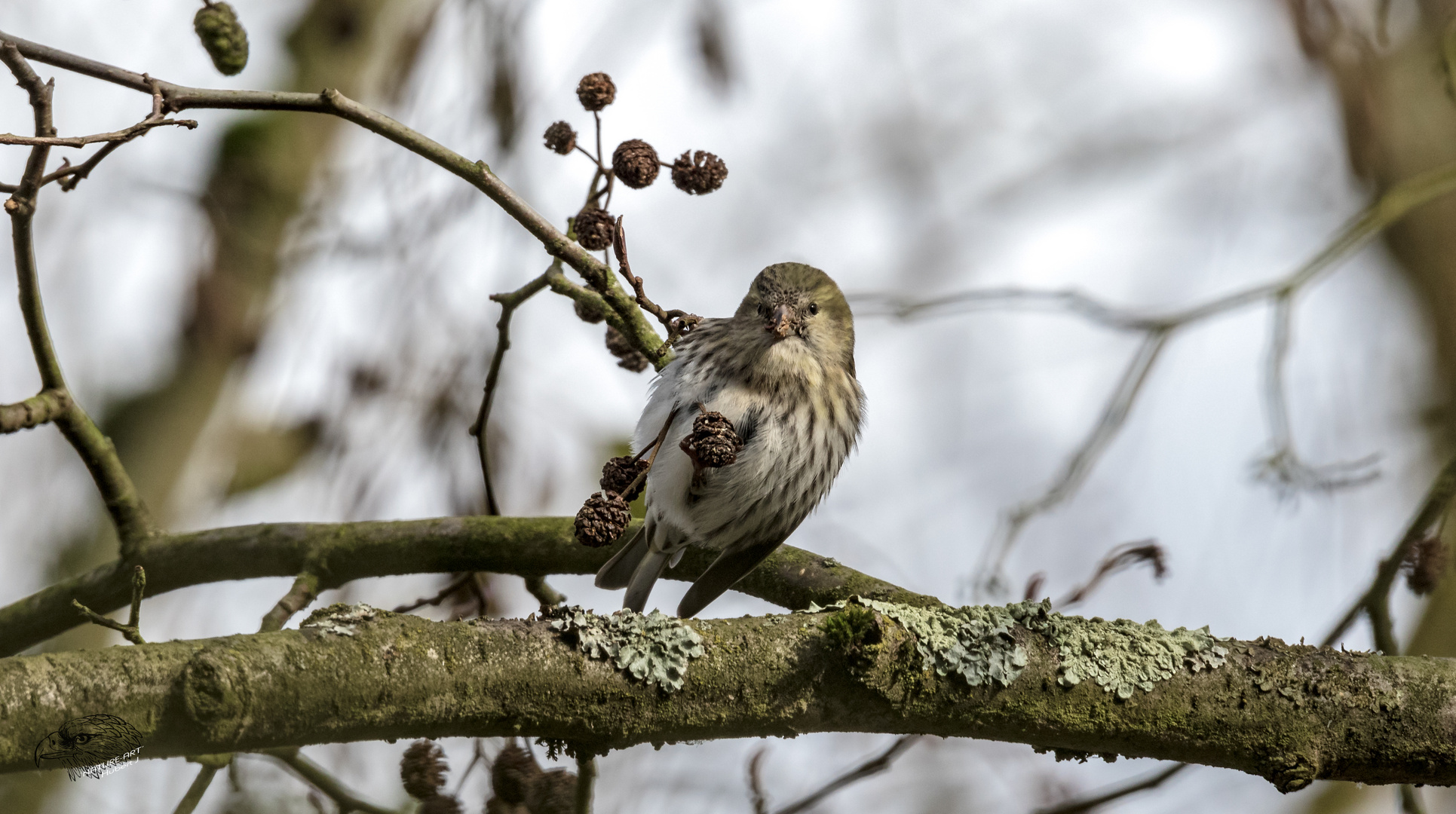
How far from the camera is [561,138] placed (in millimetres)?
2703

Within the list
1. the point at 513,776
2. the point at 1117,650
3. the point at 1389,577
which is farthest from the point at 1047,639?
the point at 1389,577

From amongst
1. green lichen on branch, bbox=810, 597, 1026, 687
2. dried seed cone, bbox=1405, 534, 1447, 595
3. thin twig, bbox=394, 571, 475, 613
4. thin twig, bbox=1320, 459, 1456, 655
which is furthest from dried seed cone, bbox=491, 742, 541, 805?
dried seed cone, bbox=1405, 534, 1447, 595

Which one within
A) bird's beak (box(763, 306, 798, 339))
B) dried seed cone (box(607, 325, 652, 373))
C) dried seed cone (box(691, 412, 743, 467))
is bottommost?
dried seed cone (box(691, 412, 743, 467))

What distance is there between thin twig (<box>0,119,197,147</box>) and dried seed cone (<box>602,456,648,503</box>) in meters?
0.95

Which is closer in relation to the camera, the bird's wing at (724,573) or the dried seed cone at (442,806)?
the dried seed cone at (442,806)

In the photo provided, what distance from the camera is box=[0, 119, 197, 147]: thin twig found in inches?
75.4

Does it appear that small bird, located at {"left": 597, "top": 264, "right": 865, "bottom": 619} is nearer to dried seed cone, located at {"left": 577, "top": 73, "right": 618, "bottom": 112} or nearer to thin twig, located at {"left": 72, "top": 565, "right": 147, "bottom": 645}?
dried seed cone, located at {"left": 577, "top": 73, "right": 618, "bottom": 112}

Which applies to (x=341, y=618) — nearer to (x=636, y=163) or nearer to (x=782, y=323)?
(x=636, y=163)

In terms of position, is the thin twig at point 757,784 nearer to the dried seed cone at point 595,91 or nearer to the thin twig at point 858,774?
the thin twig at point 858,774

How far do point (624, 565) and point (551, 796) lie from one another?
43.8 inches

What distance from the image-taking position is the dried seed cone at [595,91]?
2621mm

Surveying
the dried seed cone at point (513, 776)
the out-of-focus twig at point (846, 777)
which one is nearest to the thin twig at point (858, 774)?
the out-of-focus twig at point (846, 777)

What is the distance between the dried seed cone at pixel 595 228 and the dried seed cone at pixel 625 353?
544mm

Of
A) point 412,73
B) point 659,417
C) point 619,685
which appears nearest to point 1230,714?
point 619,685
